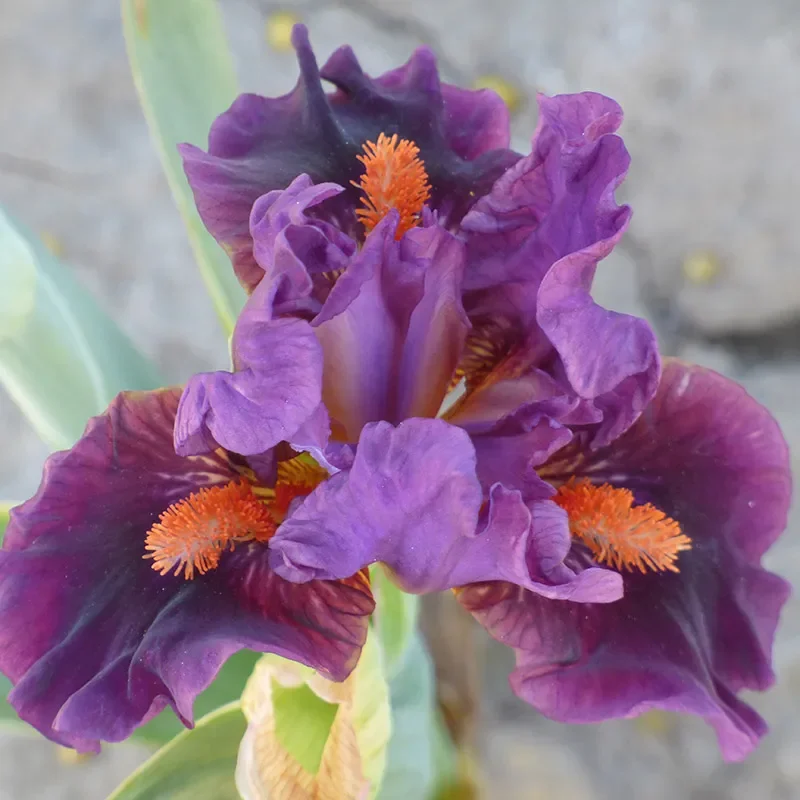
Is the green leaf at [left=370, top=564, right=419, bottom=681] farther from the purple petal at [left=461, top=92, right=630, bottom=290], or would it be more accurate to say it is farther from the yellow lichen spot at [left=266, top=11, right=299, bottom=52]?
the yellow lichen spot at [left=266, top=11, right=299, bottom=52]

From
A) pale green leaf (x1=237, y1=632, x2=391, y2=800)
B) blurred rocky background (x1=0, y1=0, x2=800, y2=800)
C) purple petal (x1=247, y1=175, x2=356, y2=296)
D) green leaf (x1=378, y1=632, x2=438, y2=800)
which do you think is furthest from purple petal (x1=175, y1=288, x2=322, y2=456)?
blurred rocky background (x1=0, y1=0, x2=800, y2=800)

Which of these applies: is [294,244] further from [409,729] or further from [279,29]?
[279,29]

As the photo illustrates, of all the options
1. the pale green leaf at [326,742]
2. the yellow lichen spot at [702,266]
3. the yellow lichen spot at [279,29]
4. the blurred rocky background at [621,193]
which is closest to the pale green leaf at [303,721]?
the pale green leaf at [326,742]

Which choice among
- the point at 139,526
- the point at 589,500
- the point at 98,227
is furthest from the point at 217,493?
the point at 98,227

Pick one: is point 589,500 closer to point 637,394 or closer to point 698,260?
point 637,394

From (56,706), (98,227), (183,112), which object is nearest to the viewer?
(56,706)

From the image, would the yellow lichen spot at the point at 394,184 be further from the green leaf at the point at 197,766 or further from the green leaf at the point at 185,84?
the green leaf at the point at 197,766
